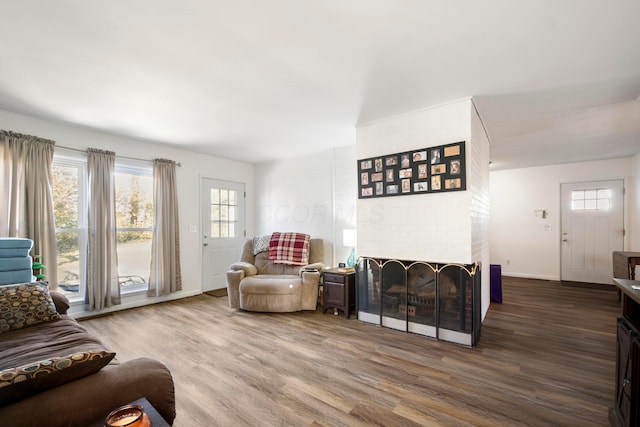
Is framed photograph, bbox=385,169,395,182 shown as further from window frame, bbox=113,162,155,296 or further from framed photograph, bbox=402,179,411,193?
window frame, bbox=113,162,155,296

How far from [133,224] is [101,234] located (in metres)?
0.51

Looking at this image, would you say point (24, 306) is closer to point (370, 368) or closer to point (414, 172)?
point (370, 368)

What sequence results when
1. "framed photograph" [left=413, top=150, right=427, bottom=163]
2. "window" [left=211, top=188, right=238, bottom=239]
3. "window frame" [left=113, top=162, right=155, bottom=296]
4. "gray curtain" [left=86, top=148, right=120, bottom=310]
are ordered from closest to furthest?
1. "framed photograph" [left=413, top=150, right=427, bottom=163]
2. "gray curtain" [left=86, top=148, right=120, bottom=310]
3. "window frame" [left=113, top=162, right=155, bottom=296]
4. "window" [left=211, top=188, right=238, bottom=239]

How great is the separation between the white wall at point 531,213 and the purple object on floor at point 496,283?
2406 mm

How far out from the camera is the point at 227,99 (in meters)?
2.83

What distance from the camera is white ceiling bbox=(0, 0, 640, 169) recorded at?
1.66m

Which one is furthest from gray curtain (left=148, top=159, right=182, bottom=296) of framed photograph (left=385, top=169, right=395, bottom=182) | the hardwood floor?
framed photograph (left=385, top=169, right=395, bottom=182)

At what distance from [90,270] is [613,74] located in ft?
19.0

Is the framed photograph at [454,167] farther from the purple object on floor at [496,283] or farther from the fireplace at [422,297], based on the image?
the purple object on floor at [496,283]

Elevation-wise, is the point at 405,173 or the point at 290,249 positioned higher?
the point at 405,173

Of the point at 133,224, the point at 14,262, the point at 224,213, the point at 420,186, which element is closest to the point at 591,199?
the point at 420,186

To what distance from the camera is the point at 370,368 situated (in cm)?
238

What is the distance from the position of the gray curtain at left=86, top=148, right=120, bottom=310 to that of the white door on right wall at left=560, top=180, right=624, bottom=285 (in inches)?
307

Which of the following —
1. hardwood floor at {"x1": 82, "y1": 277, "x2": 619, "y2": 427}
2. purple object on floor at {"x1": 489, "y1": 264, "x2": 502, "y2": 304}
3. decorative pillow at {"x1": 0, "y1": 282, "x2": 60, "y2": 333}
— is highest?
decorative pillow at {"x1": 0, "y1": 282, "x2": 60, "y2": 333}
